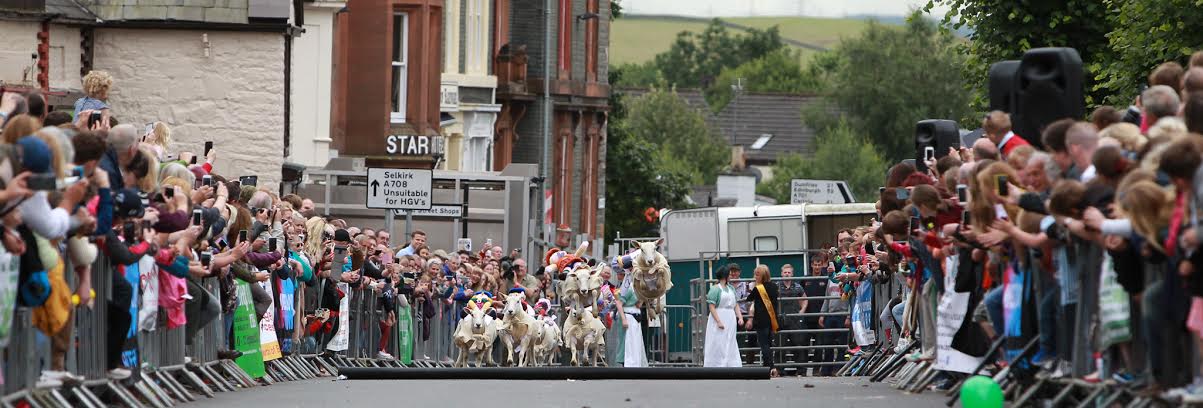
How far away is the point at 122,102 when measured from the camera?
33062 millimetres

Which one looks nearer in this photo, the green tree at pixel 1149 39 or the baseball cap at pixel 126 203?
the baseball cap at pixel 126 203

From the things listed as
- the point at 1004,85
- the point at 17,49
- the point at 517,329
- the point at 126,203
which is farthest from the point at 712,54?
the point at 126,203

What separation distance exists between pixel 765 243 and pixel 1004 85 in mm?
25451

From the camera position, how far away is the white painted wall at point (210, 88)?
109 feet

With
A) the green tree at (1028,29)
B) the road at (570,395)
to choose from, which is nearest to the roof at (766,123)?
the green tree at (1028,29)

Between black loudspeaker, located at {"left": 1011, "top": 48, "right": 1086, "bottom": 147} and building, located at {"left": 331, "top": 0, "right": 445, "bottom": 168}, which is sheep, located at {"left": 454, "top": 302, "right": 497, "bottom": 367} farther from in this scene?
black loudspeaker, located at {"left": 1011, "top": 48, "right": 1086, "bottom": 147}

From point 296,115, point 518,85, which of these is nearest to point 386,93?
point 296,115

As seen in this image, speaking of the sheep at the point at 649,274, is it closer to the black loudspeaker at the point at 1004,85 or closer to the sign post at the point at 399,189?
the sign post at the point at 399,189

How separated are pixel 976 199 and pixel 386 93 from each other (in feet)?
97.3

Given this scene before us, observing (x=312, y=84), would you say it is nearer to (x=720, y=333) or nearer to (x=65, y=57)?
(x=65, y=57)

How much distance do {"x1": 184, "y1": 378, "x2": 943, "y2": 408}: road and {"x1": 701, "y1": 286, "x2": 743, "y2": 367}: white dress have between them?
12.6 metres

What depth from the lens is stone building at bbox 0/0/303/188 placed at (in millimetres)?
32906

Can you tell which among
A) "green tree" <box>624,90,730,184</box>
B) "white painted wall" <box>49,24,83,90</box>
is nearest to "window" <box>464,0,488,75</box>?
"white painted wall" <box>49,24,83,90</box>

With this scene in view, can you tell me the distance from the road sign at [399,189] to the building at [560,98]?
25151 millimetres
